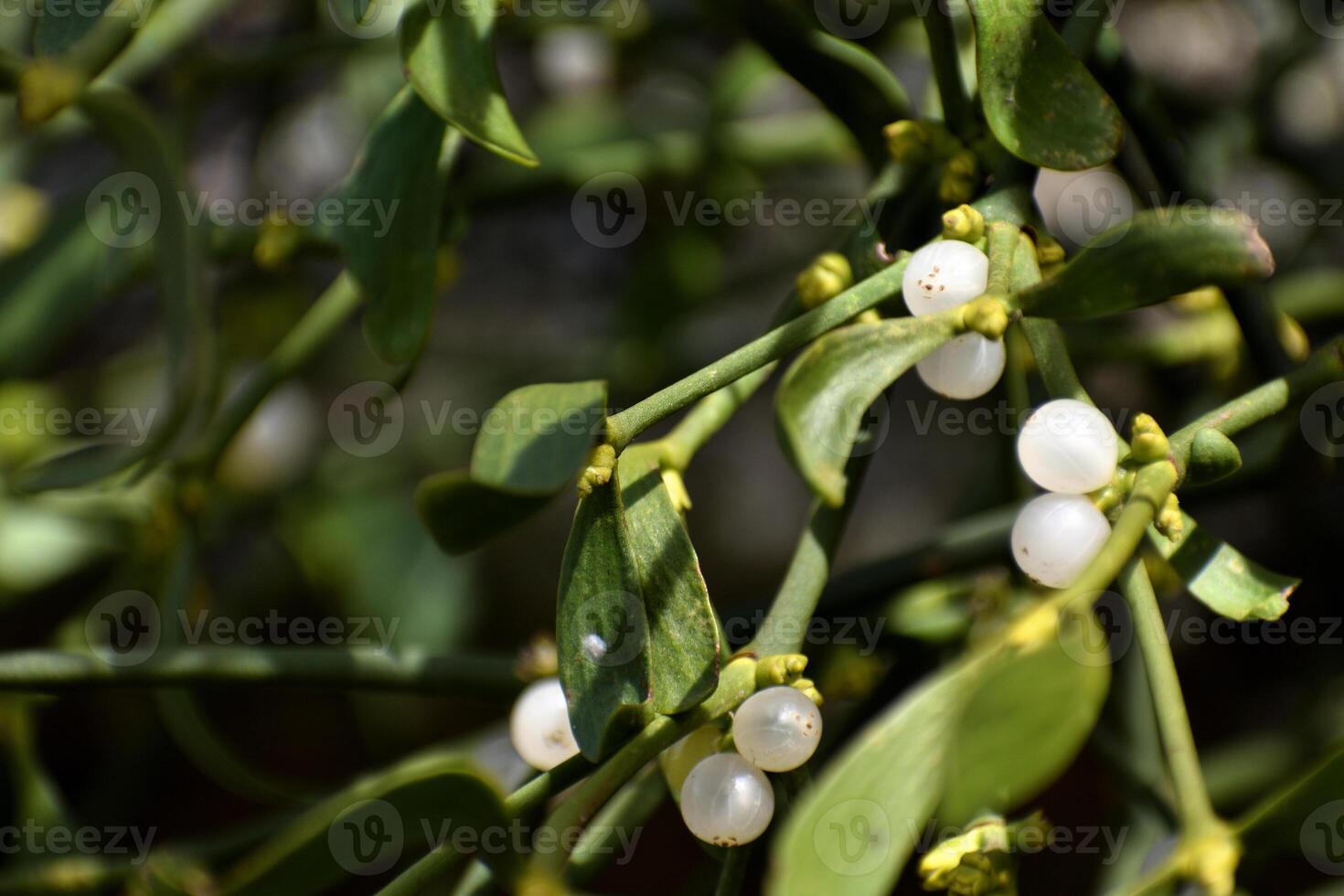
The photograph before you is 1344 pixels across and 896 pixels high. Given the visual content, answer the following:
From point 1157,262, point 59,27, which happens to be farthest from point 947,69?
point 59,27

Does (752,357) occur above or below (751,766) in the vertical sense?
above

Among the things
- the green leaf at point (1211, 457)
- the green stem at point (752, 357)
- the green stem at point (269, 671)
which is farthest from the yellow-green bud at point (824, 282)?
the green stem at point (269, 671)

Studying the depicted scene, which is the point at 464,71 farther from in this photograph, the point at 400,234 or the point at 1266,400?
the point at 1266,400

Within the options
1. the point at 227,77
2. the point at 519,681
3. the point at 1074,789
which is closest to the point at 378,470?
the point at 227,77

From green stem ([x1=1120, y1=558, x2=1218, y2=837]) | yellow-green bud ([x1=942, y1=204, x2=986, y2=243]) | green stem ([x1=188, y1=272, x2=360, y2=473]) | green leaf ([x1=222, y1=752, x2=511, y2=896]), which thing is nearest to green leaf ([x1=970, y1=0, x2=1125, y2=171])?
yellow-green bud ([x1=942, y1=204, x2=986, y2=243])

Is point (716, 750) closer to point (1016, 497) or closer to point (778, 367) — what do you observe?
point (1016, 497)

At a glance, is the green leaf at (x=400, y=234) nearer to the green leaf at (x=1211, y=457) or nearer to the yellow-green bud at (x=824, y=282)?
the yellow-green bud at (x=824, y=282)
